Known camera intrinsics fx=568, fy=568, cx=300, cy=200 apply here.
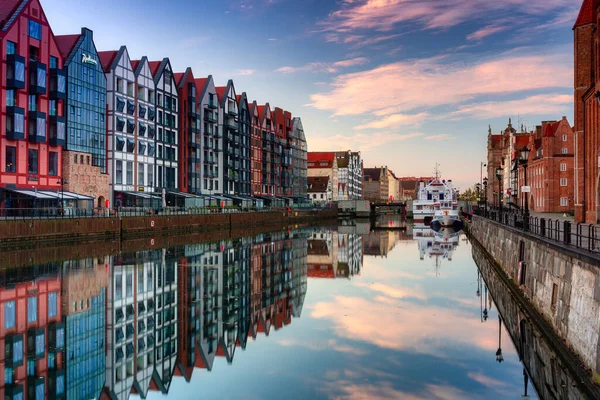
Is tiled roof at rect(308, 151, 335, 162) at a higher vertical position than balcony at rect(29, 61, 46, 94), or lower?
higher

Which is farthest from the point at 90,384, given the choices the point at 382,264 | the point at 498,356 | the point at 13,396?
the point at 382,264

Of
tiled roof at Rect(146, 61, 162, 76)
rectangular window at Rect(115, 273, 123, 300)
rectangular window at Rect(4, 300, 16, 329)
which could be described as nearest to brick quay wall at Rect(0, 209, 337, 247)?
rectangular window at Rect(115, 273, 123, 300)

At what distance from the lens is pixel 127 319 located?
2162cm

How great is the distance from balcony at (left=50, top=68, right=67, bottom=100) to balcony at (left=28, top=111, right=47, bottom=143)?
3202 mm

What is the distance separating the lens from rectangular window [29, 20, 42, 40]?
58.0 meters

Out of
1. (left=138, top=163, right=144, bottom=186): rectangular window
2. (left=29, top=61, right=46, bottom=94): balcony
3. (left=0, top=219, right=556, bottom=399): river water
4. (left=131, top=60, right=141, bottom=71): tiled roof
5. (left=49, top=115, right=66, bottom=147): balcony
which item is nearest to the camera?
(left=0, top=219, right=556, bottom=399): river water

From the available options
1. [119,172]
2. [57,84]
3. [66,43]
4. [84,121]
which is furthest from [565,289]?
[119,172]

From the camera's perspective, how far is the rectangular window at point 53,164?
60444 mm

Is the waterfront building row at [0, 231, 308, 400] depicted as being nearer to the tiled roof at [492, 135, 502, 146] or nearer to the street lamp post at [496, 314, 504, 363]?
the street lamp post at [496, 314, 504, 363]

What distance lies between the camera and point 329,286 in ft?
104

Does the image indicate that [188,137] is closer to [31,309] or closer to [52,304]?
[52,304]

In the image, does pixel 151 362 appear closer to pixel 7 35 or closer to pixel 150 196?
pixel 7 35

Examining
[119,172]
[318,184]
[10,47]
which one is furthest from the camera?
[318,184]

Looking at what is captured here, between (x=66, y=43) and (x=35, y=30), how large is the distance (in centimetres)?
830
